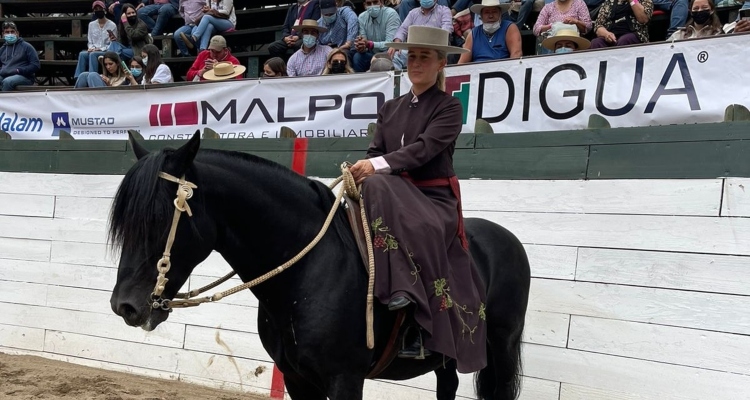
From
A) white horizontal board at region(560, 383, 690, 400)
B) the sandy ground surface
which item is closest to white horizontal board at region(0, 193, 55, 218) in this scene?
the sandy ground surface

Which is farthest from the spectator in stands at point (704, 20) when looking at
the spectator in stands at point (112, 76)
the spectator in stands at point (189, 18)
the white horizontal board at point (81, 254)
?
the spectator in stands at point (189, 18)

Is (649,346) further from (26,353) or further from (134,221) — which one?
(26,353)

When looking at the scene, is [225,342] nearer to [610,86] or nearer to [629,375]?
[629,375]

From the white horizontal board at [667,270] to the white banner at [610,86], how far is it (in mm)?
788

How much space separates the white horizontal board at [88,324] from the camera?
5.68 meters

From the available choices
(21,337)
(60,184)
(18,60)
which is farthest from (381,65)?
(18,60)

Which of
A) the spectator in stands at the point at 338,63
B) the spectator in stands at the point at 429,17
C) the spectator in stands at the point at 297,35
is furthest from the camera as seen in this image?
the spectator in stands at the point at 297,35

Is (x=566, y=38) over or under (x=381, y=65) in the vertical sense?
over

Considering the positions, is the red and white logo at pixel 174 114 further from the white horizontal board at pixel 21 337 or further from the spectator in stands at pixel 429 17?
the spectator in stands at pixel 429 17

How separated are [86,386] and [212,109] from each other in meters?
2.37

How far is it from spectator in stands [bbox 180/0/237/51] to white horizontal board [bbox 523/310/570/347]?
759 cm

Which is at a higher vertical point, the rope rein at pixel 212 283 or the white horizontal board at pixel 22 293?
the rope rein at pixel 212 283

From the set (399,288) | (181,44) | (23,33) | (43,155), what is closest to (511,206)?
(399,288)

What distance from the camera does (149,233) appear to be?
2.48 metres
